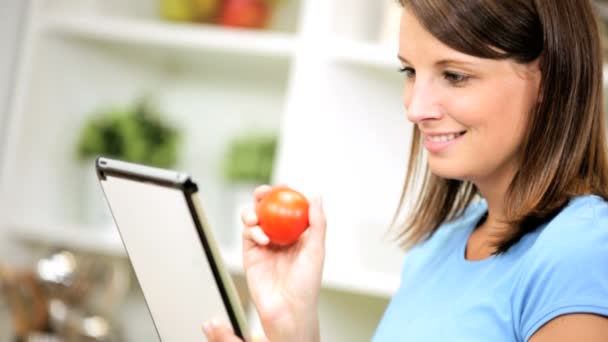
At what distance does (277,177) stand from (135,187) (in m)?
1.12

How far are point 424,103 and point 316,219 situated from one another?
23cm

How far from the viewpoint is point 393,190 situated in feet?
7.64

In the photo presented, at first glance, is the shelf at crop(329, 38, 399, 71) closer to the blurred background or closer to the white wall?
the blurred background

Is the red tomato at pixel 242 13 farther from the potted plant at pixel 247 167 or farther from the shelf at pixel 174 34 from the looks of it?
the potted plant at pixel 247 167

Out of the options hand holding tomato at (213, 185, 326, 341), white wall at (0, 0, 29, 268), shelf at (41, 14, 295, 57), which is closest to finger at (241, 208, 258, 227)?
hand holding tomato at (213, 185, 326, 341)

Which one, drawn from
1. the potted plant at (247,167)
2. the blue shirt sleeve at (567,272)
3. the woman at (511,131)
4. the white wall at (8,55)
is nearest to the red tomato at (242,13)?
the potted plant at (247,167)

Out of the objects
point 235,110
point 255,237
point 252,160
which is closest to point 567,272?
point 255,237

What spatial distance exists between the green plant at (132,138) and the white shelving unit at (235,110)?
0.09m

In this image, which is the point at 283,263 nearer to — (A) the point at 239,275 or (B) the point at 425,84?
(B) the point at 425,84

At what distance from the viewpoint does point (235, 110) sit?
2719mm

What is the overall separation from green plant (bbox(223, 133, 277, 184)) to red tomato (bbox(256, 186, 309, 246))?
1.12 m

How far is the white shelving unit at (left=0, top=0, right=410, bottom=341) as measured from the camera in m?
2.20

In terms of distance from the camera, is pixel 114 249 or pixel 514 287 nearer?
pixel 514 287

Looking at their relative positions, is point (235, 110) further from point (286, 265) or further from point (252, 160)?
point (286, 265)
